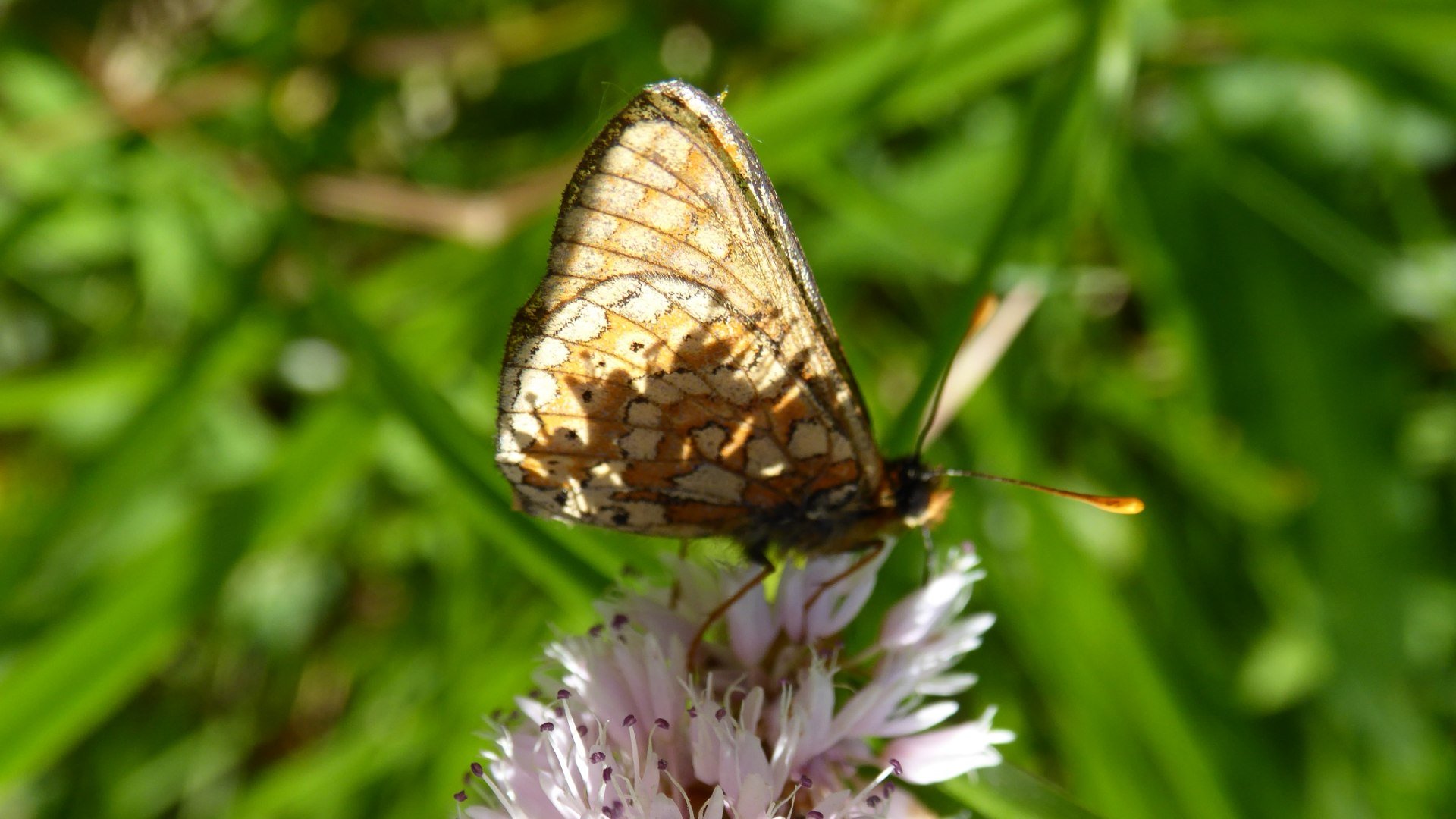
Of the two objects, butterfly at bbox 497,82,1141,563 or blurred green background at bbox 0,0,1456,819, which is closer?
butterfly at bbox 497,82,1141,563

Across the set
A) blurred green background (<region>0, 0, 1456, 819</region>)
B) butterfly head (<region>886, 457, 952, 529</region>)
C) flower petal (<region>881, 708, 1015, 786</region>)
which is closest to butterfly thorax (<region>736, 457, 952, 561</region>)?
butterfly head (<region>886, 457, 952, 529</region>)

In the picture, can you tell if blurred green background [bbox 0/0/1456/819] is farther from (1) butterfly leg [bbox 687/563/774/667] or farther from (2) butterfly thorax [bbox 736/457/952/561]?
(1) butterfly leg [bbox 687/563/774/667]

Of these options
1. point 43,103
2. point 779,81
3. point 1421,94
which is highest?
point 43,103

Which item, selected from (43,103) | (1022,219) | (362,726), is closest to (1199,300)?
(1022,219)

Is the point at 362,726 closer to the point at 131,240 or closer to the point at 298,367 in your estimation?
the point at 298,367

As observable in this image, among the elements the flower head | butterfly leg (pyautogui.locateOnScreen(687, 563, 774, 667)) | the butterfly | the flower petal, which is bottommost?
the flower petal

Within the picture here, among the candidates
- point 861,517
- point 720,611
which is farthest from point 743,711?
point 861,517

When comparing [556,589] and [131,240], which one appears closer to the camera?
[556,589]
